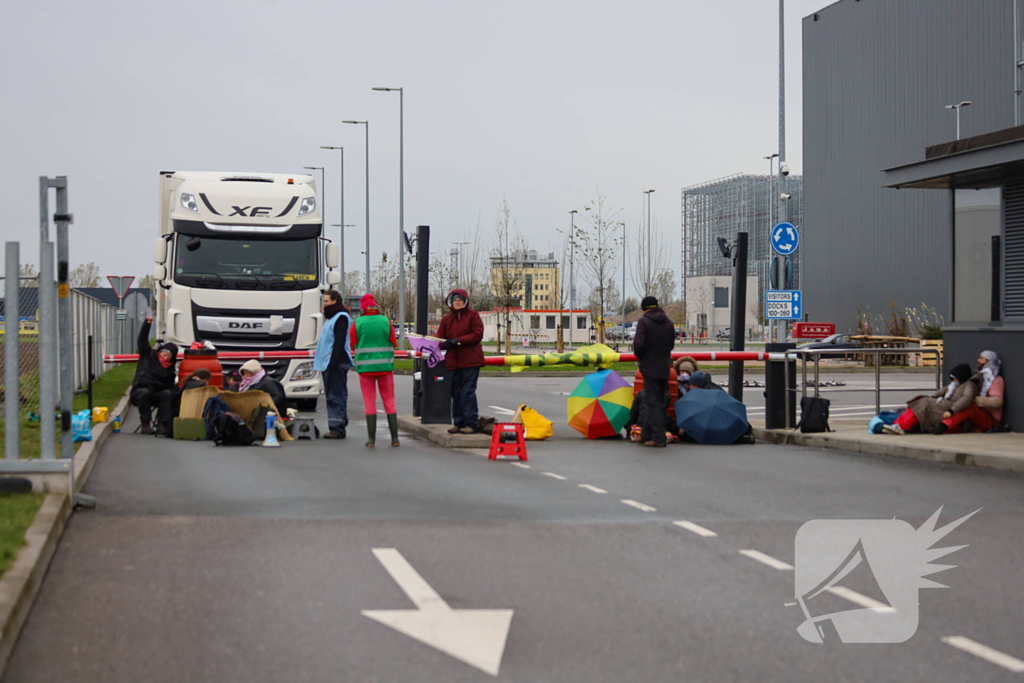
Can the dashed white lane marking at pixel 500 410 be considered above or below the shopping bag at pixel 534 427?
below

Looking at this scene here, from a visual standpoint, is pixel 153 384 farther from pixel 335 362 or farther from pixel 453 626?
pixel 453 626

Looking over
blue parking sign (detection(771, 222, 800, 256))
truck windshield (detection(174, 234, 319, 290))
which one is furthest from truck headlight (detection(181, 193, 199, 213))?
blue parking sign (detection(771, 222, 800, 256))

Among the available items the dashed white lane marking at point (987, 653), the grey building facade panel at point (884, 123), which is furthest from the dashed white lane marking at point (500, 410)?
the grey building facade panel at point (884, 123)

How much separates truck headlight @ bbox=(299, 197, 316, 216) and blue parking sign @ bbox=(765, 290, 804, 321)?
7.70 metres

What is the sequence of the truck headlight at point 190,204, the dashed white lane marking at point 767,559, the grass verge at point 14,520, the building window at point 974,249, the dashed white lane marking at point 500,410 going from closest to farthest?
the grass verge at point 14,520 < the dashed white lane marking at point 767,559 < the building window at point 974,249 < the truck headlight at point 190,204 < the dashed white lane marking at point 500,410

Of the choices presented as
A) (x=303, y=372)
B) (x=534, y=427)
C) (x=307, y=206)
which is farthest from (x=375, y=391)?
(x=307, y=206)

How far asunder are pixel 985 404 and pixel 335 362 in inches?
331

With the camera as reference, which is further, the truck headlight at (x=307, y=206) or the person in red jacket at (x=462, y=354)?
the truck headlight at (x=307, y=206)

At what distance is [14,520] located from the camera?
22.7 ft

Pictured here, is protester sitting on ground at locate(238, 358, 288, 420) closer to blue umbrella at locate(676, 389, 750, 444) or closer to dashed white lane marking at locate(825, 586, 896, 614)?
blue umbrella at locate(676, 389, 750, 444)

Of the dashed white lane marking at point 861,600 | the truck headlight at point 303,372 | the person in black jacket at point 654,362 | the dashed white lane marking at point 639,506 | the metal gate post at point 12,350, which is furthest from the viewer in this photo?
the truck headlight at point 303,372

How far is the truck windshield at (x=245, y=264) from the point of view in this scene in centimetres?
1733

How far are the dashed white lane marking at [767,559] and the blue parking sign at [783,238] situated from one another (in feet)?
36.9

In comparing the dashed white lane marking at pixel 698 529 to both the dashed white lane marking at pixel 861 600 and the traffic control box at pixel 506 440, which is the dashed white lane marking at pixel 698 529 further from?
the traffic control box at pixel 506 440
